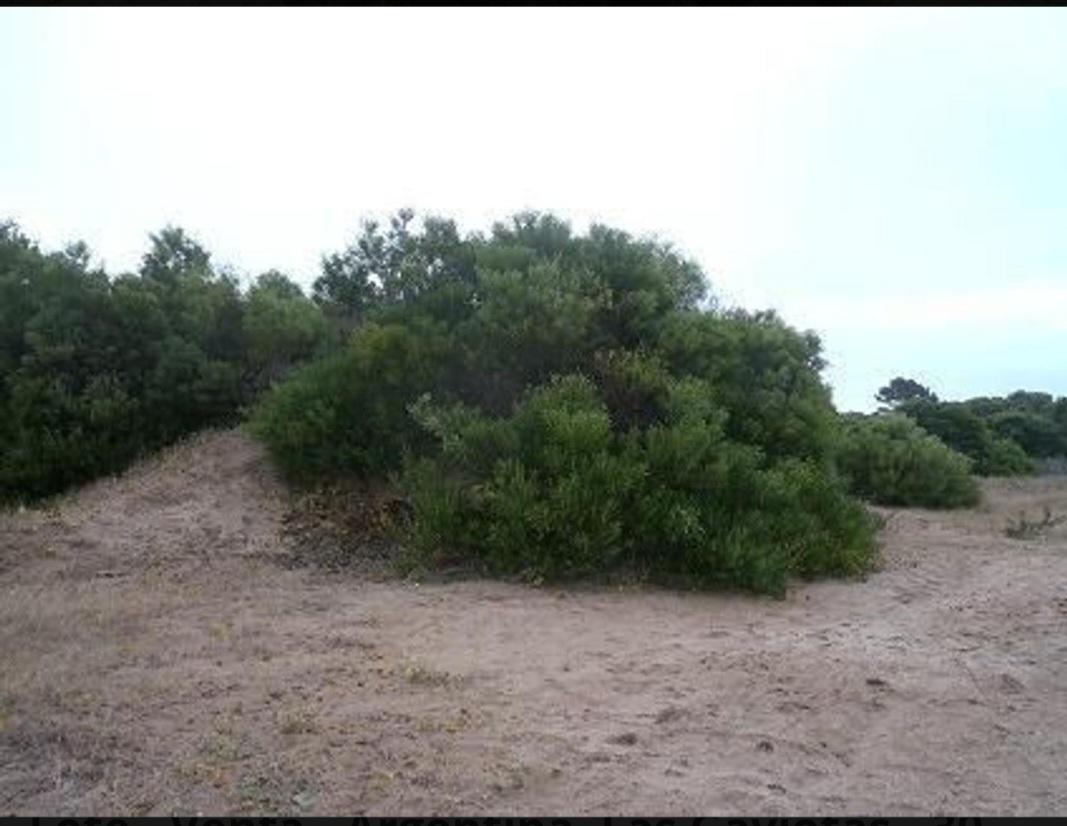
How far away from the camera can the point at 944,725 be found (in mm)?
5574

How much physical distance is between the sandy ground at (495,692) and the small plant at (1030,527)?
3.75 metres

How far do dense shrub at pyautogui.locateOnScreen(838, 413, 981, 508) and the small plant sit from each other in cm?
214

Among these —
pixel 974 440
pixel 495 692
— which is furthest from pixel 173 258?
pixel 974 440

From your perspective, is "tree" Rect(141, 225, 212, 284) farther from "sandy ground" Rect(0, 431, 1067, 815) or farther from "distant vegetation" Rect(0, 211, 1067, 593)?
"sandy ground" Rect(0, 431, 1067, 815)

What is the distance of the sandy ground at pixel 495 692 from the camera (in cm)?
460

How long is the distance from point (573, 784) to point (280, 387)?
739 cm

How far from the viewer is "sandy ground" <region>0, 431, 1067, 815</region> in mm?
4602

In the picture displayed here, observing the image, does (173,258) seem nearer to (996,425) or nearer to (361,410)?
(361,410)

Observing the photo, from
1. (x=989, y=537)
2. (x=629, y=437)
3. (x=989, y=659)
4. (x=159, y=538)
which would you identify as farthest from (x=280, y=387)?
(x=989, y=537)

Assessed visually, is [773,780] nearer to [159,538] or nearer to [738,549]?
[738,549]

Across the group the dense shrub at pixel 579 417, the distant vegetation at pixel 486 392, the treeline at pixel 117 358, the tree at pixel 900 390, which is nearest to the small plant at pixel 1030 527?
the distant vegetation at pixel 486 392

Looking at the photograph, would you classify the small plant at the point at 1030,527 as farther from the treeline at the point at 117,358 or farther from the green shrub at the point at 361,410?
the treeline at the point at 117,358

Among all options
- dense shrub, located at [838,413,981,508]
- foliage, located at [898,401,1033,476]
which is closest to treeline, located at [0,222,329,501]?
dense shrub, located at [838,413,981,508]

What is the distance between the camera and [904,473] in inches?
643
